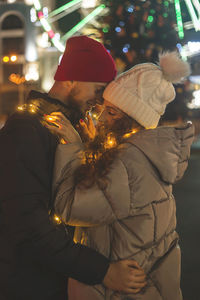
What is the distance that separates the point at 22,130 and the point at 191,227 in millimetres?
5120

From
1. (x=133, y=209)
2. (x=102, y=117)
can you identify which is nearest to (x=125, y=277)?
(x=133, y=209)

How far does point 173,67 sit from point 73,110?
1.86ft

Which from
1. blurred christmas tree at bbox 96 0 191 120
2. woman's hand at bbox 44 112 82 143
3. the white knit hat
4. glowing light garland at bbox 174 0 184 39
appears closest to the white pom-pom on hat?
the white knit hat

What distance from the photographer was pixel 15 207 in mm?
1655

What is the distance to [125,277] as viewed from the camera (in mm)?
1770

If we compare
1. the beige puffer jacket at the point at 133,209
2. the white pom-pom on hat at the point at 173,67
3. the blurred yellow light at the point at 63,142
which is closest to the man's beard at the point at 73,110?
the blurred yellow light at the point at 63,142

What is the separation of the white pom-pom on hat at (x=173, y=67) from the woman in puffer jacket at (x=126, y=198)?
31 cm

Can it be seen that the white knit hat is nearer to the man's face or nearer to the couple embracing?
the man's face

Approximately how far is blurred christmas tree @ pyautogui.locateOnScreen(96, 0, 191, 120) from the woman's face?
29.2ft

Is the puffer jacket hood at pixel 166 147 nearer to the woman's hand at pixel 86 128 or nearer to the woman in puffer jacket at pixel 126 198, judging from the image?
the woman in puffer jacket at pixel 126 198

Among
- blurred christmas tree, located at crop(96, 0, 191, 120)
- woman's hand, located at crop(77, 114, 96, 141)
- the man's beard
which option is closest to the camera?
the man's beard

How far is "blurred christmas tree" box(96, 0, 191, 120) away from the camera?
1089cm

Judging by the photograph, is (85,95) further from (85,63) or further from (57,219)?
(57,219)

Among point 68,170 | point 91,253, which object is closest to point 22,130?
point 68,170
